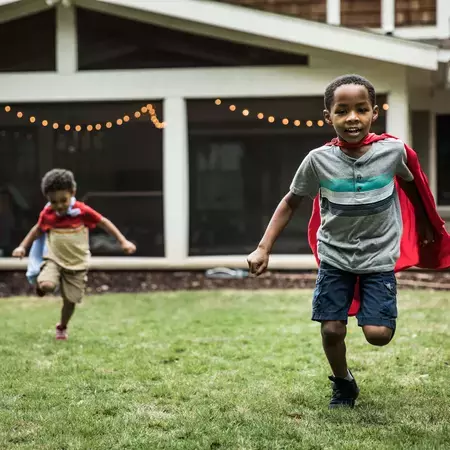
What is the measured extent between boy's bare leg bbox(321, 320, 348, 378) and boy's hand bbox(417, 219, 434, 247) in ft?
2.45

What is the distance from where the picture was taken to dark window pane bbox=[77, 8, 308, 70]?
10977mm

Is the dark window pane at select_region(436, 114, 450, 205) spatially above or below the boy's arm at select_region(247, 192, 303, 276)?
above

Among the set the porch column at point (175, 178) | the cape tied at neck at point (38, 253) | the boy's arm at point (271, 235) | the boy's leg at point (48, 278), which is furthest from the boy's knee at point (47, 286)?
the porch column at point (175, 178)

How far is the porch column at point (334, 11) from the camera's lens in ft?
39.2

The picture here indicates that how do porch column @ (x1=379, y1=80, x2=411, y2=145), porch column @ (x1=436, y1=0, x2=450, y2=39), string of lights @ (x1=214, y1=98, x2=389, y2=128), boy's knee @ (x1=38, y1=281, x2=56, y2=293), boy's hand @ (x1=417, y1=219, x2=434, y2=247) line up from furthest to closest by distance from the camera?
porch column @ (x1=436, y1=0, x2=450, y2=39) < string of lights @ (x1=214, y1=98, x2=389, y2=128) < porch column @ (x1=379, y1=80, x2=411, y2=145) < boy's knee @ (x1=38, y1=281, x2=56, y2=293) < boy's hand @ (x1=417, y1=219, x2=434, y2=247)

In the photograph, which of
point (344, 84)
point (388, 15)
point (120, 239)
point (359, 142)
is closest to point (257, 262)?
point (359, 142)

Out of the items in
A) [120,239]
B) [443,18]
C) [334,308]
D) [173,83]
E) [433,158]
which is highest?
[443,18]

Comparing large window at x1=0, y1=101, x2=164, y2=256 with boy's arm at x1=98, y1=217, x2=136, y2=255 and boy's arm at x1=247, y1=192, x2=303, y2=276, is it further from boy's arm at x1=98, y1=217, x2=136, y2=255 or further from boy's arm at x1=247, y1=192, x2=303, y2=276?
boy's arm at x1=247, y1=192, x2=303, y2=276

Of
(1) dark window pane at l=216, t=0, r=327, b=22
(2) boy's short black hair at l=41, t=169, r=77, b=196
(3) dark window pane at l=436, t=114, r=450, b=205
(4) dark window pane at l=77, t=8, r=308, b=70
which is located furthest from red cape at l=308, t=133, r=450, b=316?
(1) dark window pane at l=216, t=0, r=327, b=22

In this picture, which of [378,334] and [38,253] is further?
[38,253]

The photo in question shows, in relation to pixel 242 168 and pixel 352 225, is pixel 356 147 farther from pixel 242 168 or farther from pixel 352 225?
pixel 242 168

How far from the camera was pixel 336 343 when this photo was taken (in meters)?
3.91

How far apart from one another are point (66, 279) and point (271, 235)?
2.80 meters

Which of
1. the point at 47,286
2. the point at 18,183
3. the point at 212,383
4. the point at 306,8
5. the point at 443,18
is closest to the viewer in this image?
the point at 212,383
